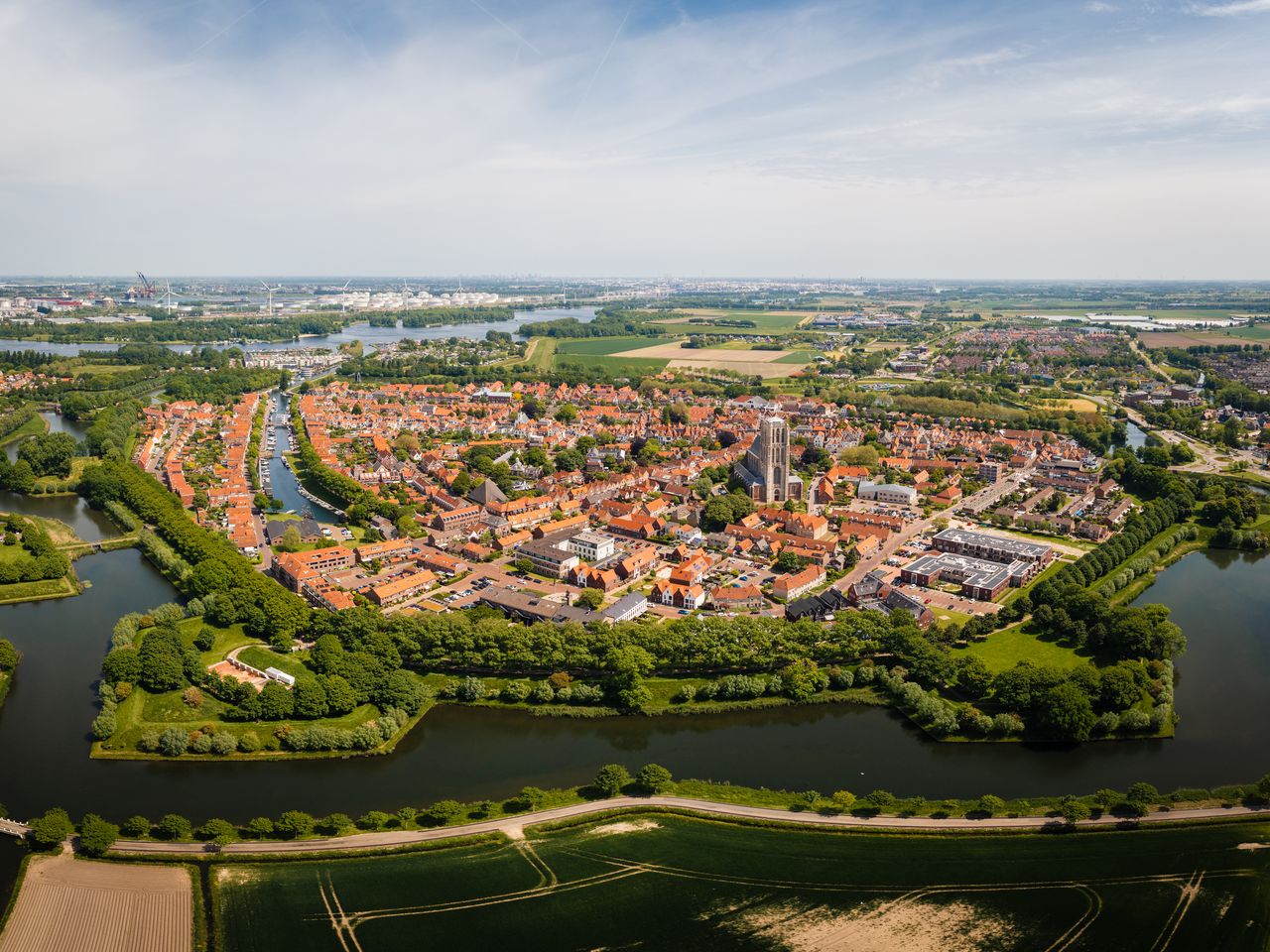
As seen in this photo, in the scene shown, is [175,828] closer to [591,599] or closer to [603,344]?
[591,599]

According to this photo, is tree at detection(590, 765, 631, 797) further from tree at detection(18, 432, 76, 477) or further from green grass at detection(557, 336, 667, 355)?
green grass at detection(557, 336, 667, 355)

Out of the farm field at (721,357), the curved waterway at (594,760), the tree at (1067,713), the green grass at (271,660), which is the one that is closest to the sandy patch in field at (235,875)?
the curved waterway at (594,760)

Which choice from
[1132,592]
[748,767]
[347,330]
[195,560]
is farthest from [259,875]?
[347,330]

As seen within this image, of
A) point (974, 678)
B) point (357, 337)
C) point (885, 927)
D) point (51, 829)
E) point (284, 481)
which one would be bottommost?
point (885, 927)

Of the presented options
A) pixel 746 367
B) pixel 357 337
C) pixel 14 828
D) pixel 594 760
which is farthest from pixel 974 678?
pixel 357 337

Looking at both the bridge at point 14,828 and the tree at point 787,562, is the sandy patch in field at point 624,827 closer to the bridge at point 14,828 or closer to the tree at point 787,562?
the bridge at point 14,828

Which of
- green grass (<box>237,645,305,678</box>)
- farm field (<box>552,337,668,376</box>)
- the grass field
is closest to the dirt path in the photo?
the grass field
